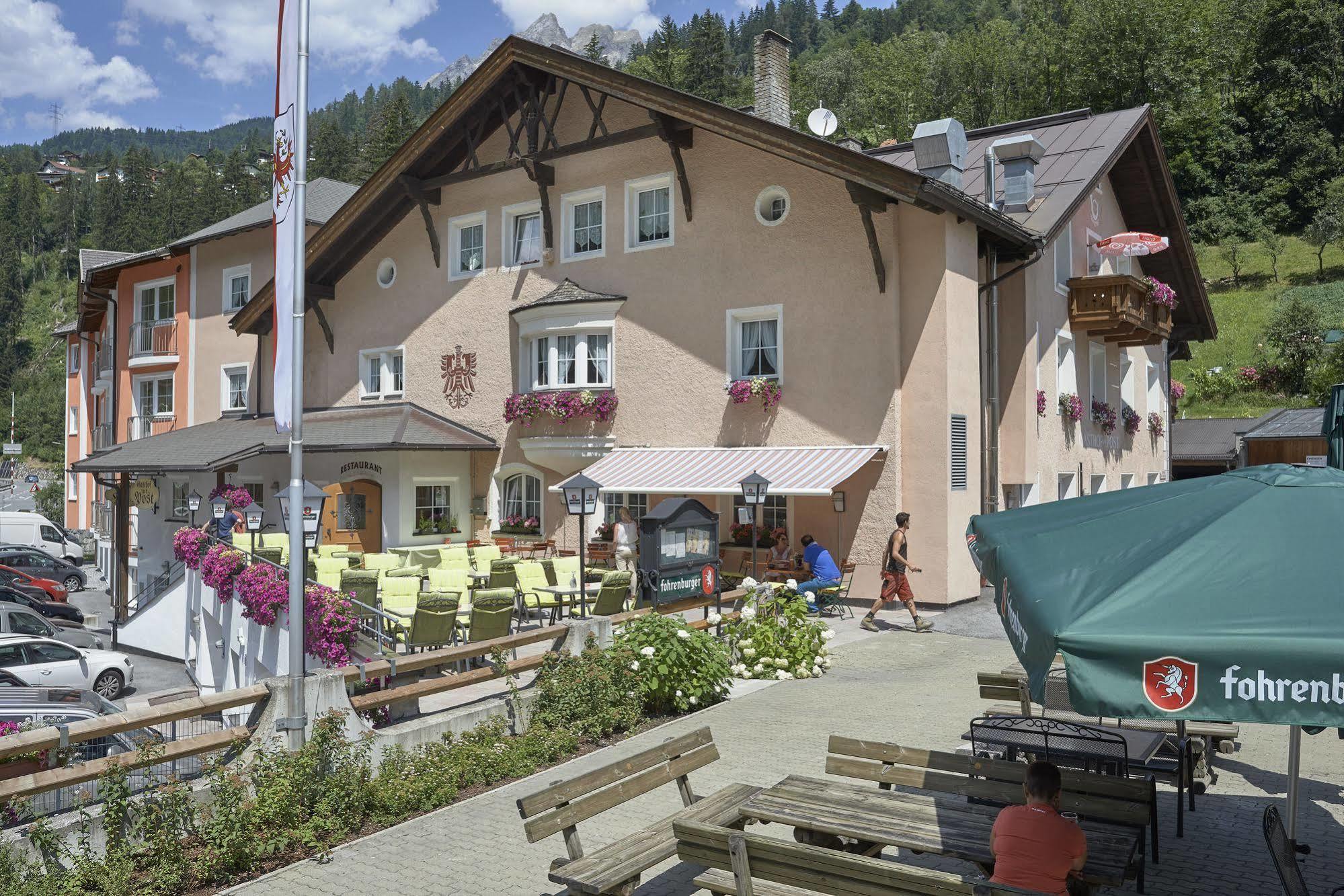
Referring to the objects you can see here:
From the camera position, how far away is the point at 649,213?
68.6 ft

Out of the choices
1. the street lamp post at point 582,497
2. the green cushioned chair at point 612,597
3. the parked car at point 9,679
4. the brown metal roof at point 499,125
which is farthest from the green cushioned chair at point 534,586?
the brown metal roof at point 499,125

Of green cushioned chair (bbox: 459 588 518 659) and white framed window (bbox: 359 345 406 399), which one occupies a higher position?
white framed window (bbox: 359 345 406 399)

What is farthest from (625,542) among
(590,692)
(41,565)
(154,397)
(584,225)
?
(41,565)

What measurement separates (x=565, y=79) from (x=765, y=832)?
17.4m

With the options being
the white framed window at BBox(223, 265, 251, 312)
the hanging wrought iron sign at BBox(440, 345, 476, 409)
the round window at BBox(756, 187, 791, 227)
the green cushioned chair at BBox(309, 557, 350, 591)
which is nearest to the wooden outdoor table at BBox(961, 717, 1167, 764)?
the green cushioned chair at BBox(309, 557, 350, 591)

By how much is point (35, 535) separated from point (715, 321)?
34.2m

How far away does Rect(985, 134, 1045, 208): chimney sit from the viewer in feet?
65.5

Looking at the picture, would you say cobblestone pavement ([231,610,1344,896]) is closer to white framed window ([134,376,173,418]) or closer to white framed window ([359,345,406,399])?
white framed window ([359,345,406,399])

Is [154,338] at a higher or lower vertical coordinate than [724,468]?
higher

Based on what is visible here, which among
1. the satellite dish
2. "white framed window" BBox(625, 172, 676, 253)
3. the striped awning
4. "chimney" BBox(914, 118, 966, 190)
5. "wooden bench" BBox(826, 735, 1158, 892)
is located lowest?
"wooden bench" BBox(826, 735, 1158, 892)

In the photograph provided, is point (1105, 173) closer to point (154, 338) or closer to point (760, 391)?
point (760, 391)

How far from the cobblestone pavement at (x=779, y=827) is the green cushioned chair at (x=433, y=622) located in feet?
11.2

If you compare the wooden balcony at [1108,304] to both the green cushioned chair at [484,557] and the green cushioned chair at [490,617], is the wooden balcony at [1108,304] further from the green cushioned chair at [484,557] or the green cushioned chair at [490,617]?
the green cushioned chair at [490,617]

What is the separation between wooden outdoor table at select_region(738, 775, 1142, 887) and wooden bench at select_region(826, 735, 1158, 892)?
0.25 feet
